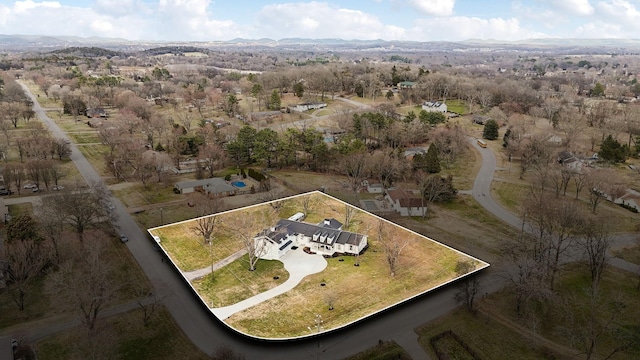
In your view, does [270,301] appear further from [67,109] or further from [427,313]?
[67,109]

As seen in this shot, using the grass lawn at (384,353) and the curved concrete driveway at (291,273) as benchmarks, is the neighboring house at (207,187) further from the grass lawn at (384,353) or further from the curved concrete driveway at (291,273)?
the grass lawn at (384,353)

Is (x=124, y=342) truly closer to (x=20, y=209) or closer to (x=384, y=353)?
(x=384, y=353)

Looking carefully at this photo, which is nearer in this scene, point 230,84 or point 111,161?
point 111,161

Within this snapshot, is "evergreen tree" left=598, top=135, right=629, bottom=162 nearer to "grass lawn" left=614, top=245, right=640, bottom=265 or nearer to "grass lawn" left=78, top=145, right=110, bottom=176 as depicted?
"grass lawn" left=614, top=245, right=640, bottom=265

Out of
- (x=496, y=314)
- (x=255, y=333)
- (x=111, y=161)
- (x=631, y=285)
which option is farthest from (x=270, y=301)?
(x=111, y=161)

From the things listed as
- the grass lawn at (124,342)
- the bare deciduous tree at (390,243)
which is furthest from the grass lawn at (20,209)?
the bare deciduous tree at (390,243)

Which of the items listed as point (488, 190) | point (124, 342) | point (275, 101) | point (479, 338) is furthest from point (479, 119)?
point (124, 342)
